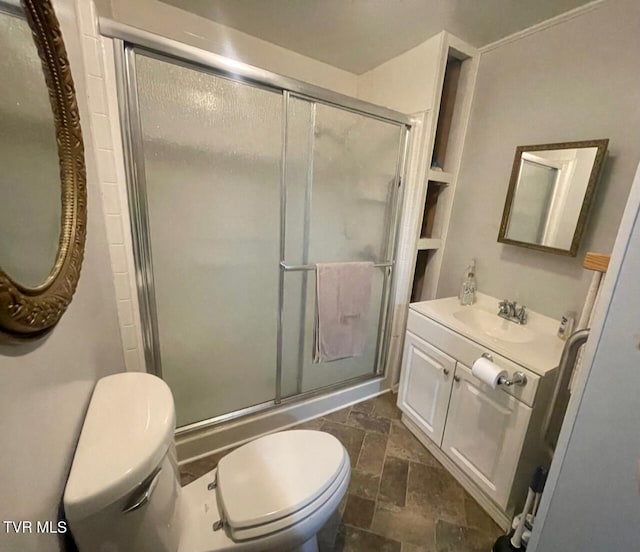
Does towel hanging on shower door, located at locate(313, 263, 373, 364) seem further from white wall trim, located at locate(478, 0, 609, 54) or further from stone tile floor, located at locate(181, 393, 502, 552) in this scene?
white wall trim, located at locate(478, 0, 609, 54)

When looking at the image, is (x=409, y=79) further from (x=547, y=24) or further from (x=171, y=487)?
(x=171, y=487)

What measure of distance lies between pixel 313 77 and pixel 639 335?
2138mm

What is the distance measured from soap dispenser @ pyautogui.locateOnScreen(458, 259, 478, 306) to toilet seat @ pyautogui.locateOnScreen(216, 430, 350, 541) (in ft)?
3.69

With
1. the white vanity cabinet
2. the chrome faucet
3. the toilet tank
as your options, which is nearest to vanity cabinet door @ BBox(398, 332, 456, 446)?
the white vanity cabinet

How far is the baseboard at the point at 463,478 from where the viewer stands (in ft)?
4.08

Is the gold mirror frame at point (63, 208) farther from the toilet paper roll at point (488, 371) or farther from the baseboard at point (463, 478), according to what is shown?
the baseboard at point (463, 478)

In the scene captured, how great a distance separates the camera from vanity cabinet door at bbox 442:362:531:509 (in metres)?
1.13

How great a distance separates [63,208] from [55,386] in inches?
16.3

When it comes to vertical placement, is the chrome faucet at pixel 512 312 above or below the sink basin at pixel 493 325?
above

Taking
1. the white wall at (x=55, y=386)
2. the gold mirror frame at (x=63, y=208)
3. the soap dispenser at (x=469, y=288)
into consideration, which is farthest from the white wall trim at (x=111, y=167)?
the soap dispenser at (x=469, y=288)

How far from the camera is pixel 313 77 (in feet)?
6.34

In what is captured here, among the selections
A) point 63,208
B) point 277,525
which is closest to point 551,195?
point 277,525

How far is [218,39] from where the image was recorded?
160cm

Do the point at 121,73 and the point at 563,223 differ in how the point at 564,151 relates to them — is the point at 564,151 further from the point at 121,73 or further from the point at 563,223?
the point at 121,73
